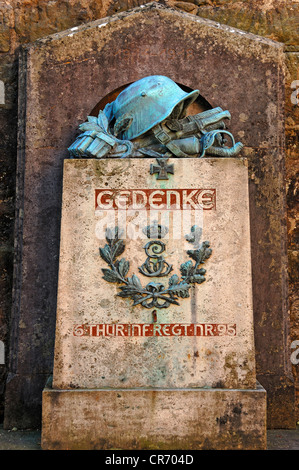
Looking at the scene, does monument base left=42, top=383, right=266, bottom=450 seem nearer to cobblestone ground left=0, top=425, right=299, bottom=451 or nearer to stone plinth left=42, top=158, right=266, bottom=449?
stone plinth left=42, top=158, right=266, bottom=449

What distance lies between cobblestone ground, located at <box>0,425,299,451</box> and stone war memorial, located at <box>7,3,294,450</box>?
15cm

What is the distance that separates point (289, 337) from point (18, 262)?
77.9 inches

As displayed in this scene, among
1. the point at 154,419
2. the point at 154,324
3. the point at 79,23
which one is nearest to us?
the point at 154,419

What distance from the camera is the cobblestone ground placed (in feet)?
11.3

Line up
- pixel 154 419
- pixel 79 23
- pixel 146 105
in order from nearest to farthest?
pixel 154 419 < pixel 146 105 < pixel 79 23

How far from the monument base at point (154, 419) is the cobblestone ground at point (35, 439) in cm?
25

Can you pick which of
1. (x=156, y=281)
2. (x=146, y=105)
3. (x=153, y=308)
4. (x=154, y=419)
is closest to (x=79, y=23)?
(x=146, y=105)

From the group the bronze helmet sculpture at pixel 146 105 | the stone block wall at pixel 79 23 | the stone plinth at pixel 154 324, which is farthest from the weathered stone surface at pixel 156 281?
the stone block wall at pixel 79 23

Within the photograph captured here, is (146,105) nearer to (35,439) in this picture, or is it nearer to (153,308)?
(153,308)

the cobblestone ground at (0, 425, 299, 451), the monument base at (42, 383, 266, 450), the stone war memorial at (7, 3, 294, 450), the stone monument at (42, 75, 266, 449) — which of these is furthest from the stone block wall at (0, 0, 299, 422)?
the monument base at (42, 383, 266, 450)

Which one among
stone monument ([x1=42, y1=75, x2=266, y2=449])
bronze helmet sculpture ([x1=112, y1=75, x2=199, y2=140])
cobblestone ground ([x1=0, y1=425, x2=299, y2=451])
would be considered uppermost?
bronze helmet sculpture ([x1=112, y1=75, x2=199, y2=140])

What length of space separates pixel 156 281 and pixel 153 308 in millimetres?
161

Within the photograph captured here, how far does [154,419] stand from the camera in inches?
129

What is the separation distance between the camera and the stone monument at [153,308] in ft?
10.7
